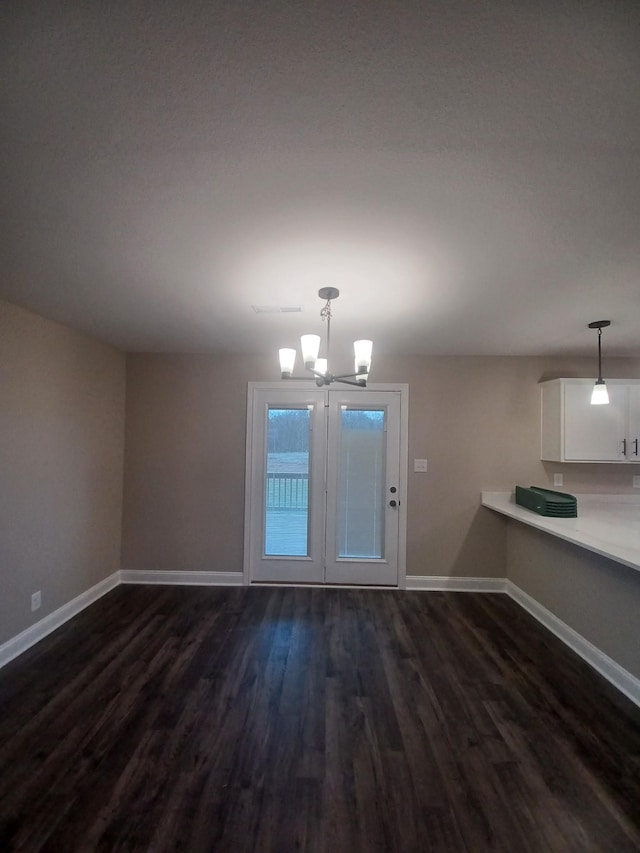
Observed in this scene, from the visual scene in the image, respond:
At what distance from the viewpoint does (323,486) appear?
3.77m

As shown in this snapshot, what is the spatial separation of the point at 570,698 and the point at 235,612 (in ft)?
8.17

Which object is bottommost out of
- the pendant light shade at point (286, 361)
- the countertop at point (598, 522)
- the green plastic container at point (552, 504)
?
the countertop at point (598, 522)

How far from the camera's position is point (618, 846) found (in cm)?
138

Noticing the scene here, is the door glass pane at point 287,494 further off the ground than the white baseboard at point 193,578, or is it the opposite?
the door glass pane at point 287,494

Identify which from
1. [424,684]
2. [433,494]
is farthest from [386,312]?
[424,684]

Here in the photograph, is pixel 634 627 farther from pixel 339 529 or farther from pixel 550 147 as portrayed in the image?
pixel 550 147

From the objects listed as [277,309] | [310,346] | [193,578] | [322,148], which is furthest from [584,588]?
[193,578]

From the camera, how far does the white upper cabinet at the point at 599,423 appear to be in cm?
337

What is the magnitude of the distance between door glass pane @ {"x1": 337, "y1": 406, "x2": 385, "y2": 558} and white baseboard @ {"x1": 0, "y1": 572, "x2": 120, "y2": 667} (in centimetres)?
235

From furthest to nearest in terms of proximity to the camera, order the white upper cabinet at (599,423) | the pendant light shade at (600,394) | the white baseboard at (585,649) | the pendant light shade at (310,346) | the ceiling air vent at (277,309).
→ the white upper cabinet at (599,423) < the pendant light shade at (600,394) < the ceiling air vent at (277,309) < the white baseboard at (585,649) < the pendant light shade at (310,346)

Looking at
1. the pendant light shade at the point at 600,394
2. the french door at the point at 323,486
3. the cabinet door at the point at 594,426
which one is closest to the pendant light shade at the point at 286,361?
the french door at the point at 323,486

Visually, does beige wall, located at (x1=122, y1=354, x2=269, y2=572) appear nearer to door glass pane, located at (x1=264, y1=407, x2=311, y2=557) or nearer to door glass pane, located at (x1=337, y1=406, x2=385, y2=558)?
door glass pane, located at (x1=264, y1=407, x2=311, y2=557)

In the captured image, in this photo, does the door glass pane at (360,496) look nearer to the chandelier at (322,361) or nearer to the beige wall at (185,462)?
the beige wall at (185,462)

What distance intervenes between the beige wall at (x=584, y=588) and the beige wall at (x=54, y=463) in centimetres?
409
